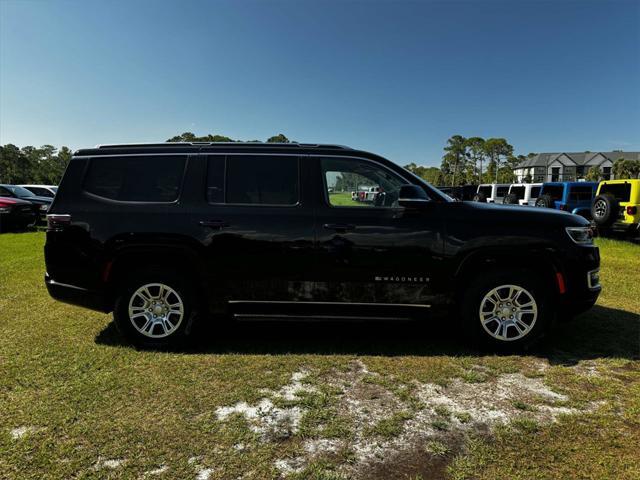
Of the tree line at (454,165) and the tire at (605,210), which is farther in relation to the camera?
the tree line at (454,165)

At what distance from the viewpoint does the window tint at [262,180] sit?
3.84 m

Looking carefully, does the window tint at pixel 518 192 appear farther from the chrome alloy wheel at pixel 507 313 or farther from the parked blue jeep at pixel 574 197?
the chrome alloy wheel at pixel 507 313

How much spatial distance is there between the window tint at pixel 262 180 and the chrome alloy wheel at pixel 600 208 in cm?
1192

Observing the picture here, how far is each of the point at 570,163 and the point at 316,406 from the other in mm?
132140

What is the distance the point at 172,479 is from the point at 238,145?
291 cm

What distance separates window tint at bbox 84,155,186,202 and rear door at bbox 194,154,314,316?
357 millimetres

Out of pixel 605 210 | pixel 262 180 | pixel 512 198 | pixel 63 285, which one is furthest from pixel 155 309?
pixel 512 198

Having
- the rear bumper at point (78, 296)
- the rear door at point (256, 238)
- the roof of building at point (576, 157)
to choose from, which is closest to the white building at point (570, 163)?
the roof of building at point (576, 157)

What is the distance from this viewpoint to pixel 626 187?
12250mm

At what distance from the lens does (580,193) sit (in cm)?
1476

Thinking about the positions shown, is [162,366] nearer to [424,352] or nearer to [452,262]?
[424,352]

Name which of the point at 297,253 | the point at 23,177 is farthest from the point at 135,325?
the point at 23,177

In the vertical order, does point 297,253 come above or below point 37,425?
above

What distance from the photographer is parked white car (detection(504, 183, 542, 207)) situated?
1708cm
